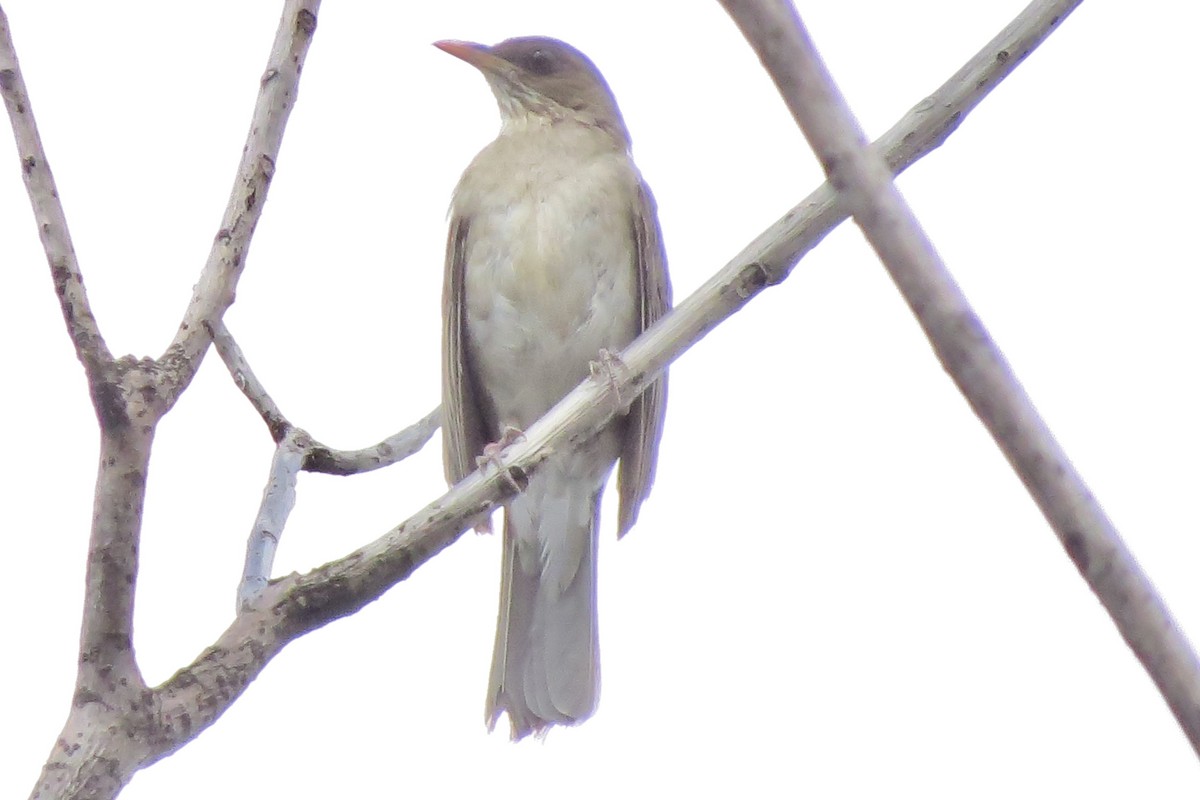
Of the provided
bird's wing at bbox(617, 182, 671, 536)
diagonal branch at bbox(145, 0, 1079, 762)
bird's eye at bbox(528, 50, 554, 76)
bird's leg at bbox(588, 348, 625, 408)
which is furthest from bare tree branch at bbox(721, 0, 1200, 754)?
bird's eye at bbox(528, 50, 554, 76)

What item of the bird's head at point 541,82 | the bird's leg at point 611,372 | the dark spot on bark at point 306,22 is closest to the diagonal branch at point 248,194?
the dark spot on bark at point 306,22

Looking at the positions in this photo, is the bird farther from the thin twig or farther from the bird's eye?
the thin twig

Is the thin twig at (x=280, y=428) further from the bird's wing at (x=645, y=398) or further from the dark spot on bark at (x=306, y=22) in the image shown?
the bird's wing at (x=645, y=398)

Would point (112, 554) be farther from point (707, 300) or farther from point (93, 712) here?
point (707, 300)

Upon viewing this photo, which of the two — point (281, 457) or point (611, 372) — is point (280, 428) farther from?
point (611, 372)

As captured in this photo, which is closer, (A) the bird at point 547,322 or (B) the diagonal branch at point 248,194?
(B) the diagonal branch at point 248,194
